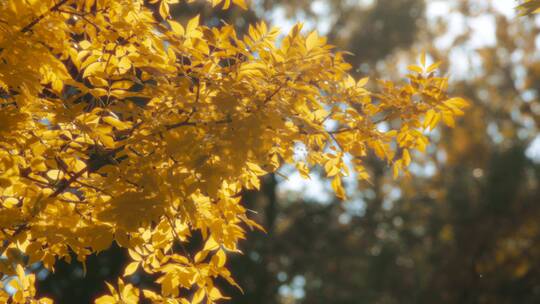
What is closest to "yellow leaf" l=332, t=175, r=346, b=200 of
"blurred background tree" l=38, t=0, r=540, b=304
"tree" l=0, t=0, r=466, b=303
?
"tree" l=0, t=0, r=466, b=303

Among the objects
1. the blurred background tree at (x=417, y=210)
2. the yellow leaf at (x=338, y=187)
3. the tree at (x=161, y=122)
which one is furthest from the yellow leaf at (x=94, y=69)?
the blurred background tree at (x=417, y=210)

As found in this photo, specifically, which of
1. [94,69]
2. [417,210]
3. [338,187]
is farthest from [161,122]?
[417,210]

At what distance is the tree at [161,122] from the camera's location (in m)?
1.90

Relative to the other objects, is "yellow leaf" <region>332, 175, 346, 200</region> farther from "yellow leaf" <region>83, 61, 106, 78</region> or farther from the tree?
"yellow leaf" <region>83, 61, 106, 78</region>

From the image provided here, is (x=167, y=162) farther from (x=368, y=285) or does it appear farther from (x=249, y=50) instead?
(x=368, y=285)

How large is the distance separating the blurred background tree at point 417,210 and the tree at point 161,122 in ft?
A: 24.3

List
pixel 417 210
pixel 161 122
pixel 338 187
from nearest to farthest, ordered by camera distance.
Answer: pixel 161 122 < pixel 338 187 < pixel 417 210

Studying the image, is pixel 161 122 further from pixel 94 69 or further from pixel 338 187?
pixel 338 187

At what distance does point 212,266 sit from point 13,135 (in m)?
0.89

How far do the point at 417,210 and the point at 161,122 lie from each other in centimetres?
1316

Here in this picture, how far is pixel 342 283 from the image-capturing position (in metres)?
13.7

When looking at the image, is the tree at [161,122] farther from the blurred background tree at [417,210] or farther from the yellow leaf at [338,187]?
the blurred background tree at [417,210]

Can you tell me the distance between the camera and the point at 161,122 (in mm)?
2045

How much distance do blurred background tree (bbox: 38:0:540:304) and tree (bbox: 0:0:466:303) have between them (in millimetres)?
7404
